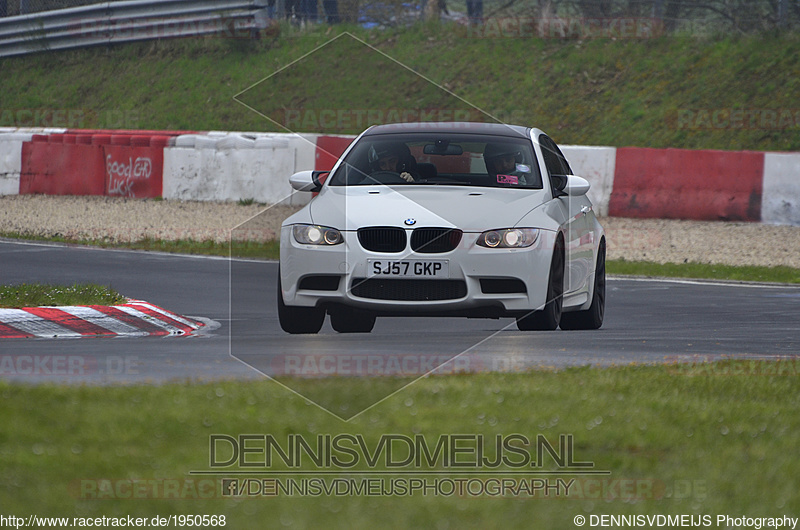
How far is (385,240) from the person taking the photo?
27.1 feet

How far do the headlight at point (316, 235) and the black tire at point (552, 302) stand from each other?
1442 mm

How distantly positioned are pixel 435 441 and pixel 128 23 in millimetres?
29658

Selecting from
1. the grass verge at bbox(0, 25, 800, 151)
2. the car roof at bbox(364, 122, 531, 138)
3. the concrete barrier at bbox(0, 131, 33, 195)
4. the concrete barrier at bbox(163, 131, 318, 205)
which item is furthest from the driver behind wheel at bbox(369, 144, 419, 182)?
the concrete barrier at bbox(0, 131, 33, 195)

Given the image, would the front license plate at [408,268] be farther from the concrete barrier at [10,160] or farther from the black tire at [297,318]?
the concrete barrier at [10,160]

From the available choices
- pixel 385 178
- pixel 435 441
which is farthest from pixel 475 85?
pixel 435 441

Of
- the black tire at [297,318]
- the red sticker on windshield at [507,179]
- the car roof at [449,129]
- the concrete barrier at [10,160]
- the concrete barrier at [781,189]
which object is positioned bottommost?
the concrete barrier at [10,160]

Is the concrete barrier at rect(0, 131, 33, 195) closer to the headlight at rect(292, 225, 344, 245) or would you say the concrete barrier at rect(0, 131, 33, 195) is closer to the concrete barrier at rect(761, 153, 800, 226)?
the concrete barrier at rect(761, 153, 800, 226)

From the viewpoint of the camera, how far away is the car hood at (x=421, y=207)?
8336 millimetres

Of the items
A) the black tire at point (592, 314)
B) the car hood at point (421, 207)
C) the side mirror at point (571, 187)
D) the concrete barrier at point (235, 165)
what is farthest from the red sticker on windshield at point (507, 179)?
the concrete barrier at point (235, 165)

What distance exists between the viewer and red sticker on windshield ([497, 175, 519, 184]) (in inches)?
363

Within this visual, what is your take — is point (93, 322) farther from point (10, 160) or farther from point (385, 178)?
point (10, 160)

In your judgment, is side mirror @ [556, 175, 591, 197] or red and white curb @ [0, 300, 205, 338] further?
red and white curb @ [0, 300, 205, 338]

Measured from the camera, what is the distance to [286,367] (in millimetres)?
7160

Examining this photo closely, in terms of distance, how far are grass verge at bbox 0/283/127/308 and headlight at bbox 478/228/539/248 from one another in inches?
157
